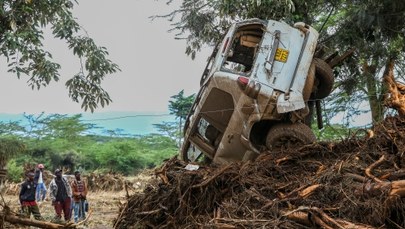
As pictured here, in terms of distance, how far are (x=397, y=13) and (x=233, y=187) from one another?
6258 millimetres

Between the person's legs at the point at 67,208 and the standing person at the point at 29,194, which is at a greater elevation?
the standing person at the point at 29,194

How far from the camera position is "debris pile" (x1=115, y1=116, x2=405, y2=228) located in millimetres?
4145

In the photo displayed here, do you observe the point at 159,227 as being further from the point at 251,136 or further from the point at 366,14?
the point at 366,14

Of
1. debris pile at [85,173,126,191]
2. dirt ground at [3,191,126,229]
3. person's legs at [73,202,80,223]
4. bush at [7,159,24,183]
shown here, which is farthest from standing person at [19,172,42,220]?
bush at [7,159,24,183]

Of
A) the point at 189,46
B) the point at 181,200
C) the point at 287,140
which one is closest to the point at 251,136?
the point at 287,140

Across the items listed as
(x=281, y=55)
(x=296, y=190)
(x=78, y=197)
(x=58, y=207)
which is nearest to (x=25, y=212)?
(x=296, y=190)

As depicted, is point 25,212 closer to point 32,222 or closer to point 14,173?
point 32,222

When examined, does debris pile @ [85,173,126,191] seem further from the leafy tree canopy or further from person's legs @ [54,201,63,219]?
the leafy tree canopy

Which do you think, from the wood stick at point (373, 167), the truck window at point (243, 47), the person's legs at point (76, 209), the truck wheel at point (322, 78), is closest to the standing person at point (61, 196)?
the person's legs at point (76, 209)

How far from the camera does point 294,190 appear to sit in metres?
4.92

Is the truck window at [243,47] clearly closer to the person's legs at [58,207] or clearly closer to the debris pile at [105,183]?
the person's legs at [58,207]

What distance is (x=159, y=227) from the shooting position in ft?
21.2

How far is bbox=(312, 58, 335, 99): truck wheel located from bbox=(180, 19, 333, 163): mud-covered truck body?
0.01 m

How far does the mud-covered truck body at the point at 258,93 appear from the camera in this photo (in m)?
7.10
